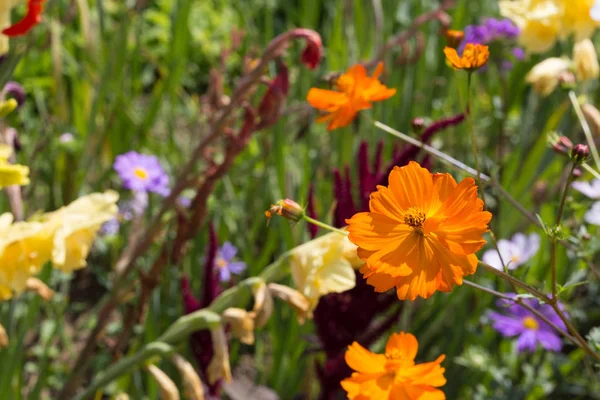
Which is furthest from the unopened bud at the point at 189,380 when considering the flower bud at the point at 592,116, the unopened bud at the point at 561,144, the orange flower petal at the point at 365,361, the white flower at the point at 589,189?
the flower bud at the point at 592,116

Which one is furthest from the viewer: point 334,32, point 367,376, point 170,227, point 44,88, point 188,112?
point 44,88

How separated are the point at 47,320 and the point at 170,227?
21.1 inches

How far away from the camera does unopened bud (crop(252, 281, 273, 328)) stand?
44.1 inches

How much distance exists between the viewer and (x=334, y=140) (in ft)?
6.59

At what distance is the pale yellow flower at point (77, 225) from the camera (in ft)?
3.52

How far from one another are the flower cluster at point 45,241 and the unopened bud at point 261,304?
23 centimetres

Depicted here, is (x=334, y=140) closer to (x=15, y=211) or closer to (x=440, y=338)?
(x=440, y=338)

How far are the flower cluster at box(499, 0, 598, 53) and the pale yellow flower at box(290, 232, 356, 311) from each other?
0.82 meters

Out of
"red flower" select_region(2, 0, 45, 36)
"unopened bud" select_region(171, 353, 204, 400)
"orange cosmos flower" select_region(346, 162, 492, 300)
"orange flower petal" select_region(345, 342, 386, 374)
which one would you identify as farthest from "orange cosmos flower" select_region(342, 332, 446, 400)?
"red flower" select_region(2, 0, 45, 36)

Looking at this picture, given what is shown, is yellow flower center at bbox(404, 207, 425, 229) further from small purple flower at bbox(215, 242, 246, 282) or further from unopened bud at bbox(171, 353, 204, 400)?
small purple flower at bbox(215, 242, 246, 282)

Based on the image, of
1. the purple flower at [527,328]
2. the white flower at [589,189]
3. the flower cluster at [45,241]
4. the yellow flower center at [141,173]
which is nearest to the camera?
the flower cluster at [45,241]

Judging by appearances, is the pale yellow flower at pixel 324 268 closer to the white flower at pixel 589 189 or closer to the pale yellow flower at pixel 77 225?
the pale yellow flower at pixel 77 225

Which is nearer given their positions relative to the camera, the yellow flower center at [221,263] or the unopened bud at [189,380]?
the unopened bud at [189,380]

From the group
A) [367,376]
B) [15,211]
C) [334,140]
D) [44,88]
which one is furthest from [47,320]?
[367,376]
